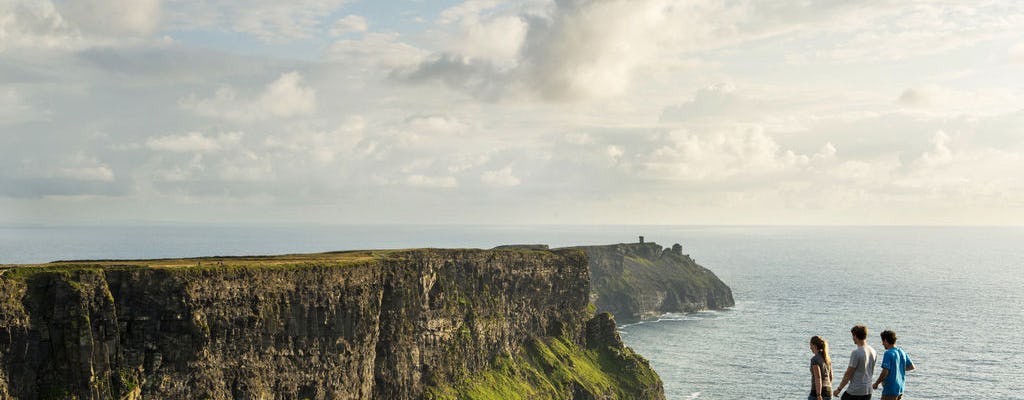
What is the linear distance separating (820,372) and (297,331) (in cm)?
7707

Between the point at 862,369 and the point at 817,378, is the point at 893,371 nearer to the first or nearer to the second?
the point at 862,369

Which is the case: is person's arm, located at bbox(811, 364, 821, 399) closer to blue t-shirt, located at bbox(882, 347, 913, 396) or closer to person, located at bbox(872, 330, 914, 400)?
person, located at bbox(872, 330, 914, 400)

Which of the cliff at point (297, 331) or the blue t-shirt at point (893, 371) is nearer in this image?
the blue t-shirt at point (893, 371)

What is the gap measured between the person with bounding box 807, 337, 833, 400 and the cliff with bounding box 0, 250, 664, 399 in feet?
232

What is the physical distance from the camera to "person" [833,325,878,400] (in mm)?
26141

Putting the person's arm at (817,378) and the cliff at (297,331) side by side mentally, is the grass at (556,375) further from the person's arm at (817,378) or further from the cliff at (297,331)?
the person's arm at (817,378)

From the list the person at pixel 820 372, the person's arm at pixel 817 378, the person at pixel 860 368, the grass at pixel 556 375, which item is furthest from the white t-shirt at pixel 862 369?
the grass at pixel 556 375

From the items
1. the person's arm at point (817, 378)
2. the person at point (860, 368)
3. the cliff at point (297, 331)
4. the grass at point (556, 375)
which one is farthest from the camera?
the grass at point (556, 375)

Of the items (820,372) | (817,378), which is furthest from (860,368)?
(817,378)

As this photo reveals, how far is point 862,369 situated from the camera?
26.4m

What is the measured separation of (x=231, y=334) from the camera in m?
85.9

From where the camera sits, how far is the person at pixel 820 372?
2694 cm

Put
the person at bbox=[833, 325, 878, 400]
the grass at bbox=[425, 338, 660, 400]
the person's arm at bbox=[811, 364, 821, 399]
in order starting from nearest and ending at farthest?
the person at bbox=[833, 325, 878, 400] < the person's arm at bbox=[811, 364, 821, 399] < the grass at bbox=[425, 338, 660, 400]

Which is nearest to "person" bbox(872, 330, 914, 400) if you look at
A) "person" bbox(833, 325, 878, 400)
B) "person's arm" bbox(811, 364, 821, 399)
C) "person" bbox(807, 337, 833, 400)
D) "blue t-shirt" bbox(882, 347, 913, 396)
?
"blue t-shirt" bbox(882, 347, 913, 396)
